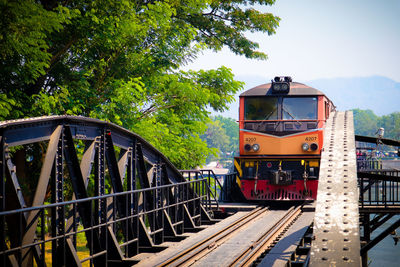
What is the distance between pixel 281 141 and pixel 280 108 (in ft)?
3.96

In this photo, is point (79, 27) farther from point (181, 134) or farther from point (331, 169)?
point (331, 169)

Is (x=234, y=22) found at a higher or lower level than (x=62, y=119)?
higher

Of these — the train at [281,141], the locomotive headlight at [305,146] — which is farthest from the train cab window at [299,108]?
the locomotive headlight at [305,146]

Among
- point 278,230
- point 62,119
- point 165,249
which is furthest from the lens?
point 278,230

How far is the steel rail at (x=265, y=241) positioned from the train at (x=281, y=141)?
182 centimetres

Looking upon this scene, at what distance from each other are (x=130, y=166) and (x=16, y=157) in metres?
5.15

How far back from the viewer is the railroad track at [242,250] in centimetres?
873

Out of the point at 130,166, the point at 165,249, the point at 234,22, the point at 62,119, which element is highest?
the point at 234,22

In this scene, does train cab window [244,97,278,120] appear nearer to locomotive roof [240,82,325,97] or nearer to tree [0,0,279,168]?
locomotive roof [240,82,325,97]

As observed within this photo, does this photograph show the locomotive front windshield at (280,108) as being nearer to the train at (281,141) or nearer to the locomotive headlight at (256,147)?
the train at (281,141)

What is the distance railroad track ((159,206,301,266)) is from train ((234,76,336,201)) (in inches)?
84.9

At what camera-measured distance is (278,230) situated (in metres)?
12.3

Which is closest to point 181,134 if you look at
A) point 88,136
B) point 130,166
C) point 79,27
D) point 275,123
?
point 275,123

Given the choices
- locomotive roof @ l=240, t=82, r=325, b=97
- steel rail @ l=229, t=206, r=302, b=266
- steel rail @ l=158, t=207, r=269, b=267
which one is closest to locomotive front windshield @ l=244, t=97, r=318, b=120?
locomotive roof @ l=240, t=82, r=325, b=97
